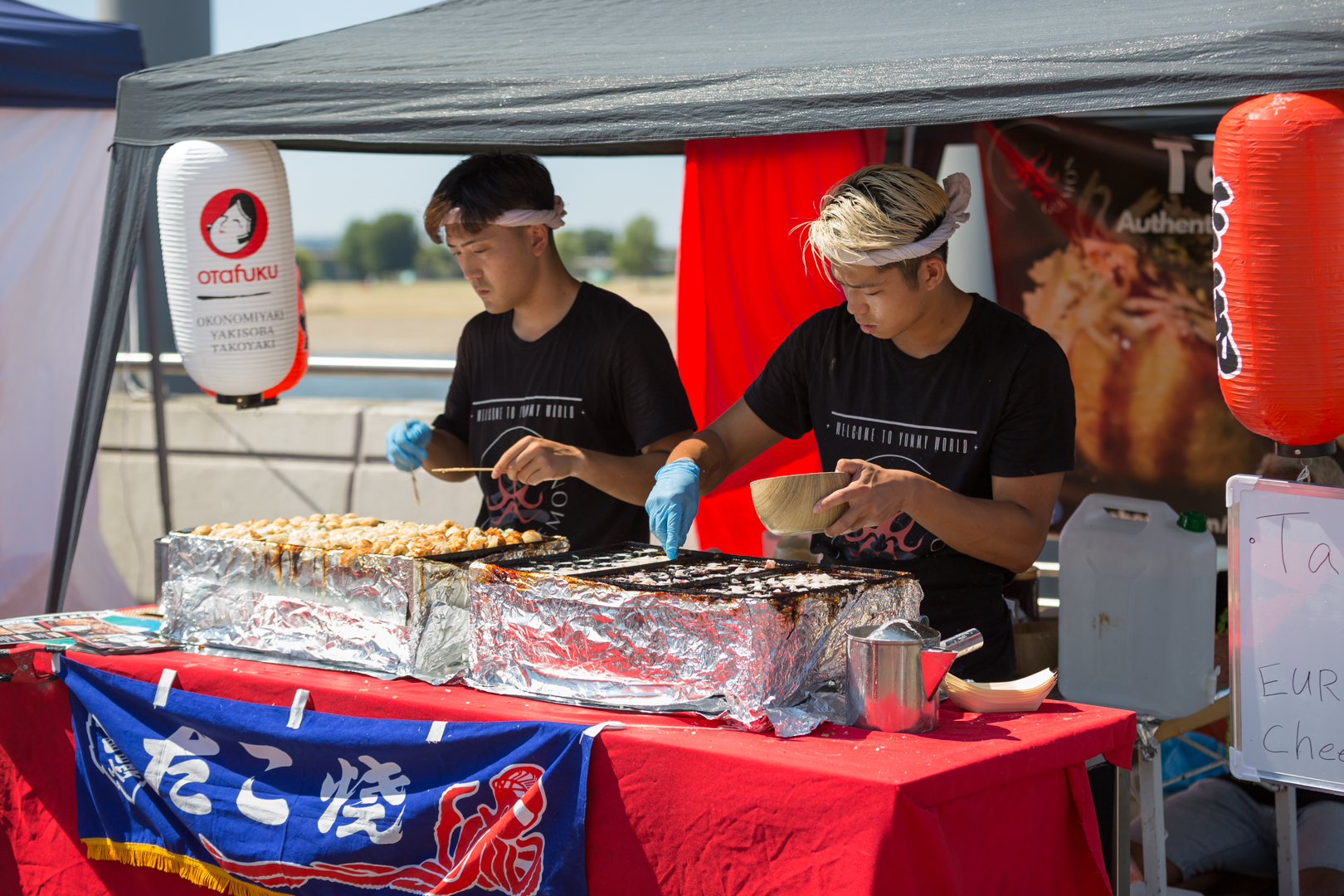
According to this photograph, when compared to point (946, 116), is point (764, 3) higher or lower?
higher

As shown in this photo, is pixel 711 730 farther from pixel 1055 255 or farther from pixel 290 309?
pixel 1055 255

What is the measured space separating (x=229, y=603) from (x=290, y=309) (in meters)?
1.02

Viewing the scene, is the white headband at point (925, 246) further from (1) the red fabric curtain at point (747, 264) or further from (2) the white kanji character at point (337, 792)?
(2) the white kanji character at point (337, 792)

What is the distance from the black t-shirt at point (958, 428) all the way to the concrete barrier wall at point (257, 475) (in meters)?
4.47

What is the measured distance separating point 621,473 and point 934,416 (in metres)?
0.73

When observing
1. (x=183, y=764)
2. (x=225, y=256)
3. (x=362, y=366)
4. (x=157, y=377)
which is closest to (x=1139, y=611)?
(x=183, y=764)

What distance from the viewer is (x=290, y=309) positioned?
3.27 meters

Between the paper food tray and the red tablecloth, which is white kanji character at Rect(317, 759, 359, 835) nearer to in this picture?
the red tablecloth

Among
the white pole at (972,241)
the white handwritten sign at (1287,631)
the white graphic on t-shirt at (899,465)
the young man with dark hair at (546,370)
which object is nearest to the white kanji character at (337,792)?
the young man with dark hair at (546,370)

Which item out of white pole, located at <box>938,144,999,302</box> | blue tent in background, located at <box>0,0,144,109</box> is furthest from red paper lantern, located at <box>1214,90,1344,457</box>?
blue tent in background, located at <box>0,0,144,109</box>

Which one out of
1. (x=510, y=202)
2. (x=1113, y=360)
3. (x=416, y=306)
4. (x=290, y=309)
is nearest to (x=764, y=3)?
(x=510, y=202)

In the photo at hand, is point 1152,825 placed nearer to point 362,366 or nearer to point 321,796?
point 321,796

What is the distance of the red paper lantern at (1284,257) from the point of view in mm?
1926

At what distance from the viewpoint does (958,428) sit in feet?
7.79
